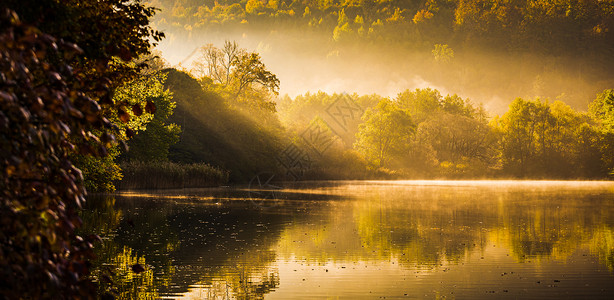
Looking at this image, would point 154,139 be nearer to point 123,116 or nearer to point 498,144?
point 123,116

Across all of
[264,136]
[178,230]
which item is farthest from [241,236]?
[264,136]

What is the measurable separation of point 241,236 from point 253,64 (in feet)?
243

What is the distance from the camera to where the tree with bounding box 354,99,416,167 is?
126m

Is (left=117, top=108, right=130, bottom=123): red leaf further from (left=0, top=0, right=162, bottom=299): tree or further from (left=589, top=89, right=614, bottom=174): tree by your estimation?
(left=589, top=89, right=614, bottom=174): tree

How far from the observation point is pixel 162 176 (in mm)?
54875

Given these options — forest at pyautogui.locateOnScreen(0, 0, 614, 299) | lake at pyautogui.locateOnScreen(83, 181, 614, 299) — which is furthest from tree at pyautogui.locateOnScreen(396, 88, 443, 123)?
lake at pyautogui.locateOnScreen(83, 181, 614, 299)

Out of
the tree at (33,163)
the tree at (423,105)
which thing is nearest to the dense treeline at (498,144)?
the tree at (423,105)

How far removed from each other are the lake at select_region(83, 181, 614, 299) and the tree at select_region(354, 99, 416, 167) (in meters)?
94.3

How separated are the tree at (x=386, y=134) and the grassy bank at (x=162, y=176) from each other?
68107 millimetres

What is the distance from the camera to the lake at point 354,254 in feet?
40.6

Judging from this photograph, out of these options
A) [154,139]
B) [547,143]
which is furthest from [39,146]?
[547,143]

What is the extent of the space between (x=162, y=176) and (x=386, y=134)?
78709 millimetres

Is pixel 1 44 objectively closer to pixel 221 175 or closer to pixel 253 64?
pixel 221 175

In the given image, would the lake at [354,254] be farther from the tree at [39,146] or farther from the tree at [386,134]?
the tree at [386,134]
